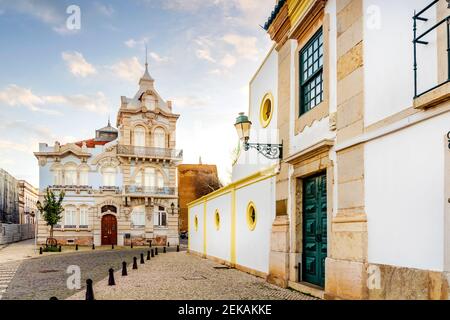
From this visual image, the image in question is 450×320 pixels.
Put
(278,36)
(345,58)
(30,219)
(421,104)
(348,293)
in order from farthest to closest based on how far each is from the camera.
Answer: (30,219) → (278,36) → (345,58) → (348,293) → (421,104)

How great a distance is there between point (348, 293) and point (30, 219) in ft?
204

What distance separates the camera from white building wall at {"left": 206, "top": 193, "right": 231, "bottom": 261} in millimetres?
16016

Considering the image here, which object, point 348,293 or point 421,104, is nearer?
point 421,104

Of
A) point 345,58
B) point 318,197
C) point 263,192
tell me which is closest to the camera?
point 345,58

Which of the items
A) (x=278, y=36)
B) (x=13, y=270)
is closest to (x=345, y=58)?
(x=278, y=36)

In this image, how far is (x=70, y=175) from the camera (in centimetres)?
3331

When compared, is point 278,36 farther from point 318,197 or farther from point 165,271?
point 165,271

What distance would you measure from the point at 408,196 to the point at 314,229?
348 centimetres

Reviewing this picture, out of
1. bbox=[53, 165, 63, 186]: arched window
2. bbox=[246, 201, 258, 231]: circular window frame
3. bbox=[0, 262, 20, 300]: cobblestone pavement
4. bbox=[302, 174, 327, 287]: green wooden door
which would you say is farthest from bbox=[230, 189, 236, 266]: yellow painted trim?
bbox=[53, 165, 63, 186]: arched window

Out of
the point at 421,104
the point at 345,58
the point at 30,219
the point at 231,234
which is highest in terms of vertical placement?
the point at 345,58

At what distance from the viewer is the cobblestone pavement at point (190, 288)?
8.54m

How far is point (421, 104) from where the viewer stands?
202 inches

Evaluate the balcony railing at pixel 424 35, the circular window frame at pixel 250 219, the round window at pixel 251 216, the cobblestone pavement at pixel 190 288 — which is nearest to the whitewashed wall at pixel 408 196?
the balcony railing at pixel 424 35

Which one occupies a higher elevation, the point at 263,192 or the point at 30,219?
the point at 263,192
